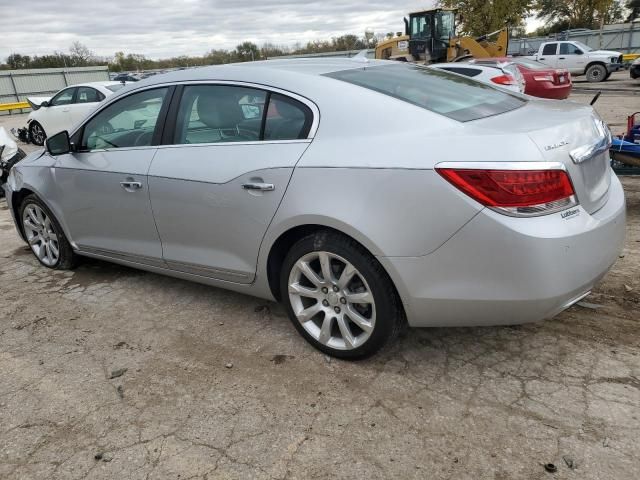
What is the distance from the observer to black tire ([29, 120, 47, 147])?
13.8 m

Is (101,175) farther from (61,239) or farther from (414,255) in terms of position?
(414,255)

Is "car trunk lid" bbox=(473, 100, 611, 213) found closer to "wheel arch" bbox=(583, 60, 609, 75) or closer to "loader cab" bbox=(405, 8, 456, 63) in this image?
"loader cab" bbox=(405, 8, 456, 63)

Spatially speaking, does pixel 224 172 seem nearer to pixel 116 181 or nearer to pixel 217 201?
pixel 217 201

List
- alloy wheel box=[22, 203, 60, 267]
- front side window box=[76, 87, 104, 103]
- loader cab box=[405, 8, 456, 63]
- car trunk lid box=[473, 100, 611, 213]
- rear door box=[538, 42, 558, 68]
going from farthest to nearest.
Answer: rear door box=[538, 42, 558, 68]
loader cab box=[405, 8, 456, 63]
front side window box=[76, 87, 104, 103]
alloy wheel box=[22, 203, 60, 267]
car trunk lid box=[473, 100, 611, 213]

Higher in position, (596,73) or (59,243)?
(59,243)

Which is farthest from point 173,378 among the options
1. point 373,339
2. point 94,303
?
point 94,303

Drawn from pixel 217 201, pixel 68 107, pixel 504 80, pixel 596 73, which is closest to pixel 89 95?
pixel 68 107

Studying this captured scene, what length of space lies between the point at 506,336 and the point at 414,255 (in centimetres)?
105

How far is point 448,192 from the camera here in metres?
2.31

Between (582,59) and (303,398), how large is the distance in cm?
2386

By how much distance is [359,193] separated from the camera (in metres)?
2.52

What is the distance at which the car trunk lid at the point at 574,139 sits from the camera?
2.35 m

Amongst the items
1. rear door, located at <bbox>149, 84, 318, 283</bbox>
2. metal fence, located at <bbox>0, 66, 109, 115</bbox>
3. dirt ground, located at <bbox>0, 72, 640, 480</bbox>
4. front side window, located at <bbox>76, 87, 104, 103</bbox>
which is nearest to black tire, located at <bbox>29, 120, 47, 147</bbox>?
front side window, located at <bbox>76, 87, 104, 103</bbox>

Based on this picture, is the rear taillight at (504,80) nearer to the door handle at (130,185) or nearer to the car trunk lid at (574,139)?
the car trunk lid at (574,139)
